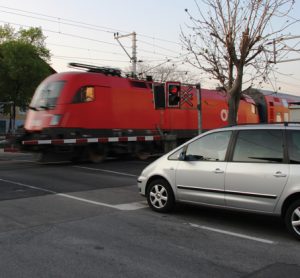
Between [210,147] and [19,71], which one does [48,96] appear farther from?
[19,71]

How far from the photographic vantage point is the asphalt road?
4934 mm

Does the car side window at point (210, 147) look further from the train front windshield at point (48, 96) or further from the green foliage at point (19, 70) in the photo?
the green foliage at point (19, 70)

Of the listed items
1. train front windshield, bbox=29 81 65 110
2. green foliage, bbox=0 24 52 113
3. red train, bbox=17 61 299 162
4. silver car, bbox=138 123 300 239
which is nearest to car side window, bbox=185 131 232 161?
silver car, bbox=138 123 300 239

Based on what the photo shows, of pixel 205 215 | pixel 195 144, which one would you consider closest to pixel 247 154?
pixel 195 144

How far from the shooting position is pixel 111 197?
31.0ft

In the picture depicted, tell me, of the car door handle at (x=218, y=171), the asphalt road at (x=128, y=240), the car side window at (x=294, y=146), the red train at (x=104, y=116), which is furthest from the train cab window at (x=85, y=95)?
the car side window at (x=294, y=146)

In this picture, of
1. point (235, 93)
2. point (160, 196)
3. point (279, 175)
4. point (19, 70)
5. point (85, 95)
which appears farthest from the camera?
point (19, 70)

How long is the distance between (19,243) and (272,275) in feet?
10.5

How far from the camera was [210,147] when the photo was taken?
733 centimetres

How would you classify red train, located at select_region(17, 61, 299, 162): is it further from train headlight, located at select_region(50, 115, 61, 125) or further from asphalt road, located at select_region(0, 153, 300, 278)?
asphalt road, located at select_region(0, 153, 300, 278)

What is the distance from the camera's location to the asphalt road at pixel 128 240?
16.2ft

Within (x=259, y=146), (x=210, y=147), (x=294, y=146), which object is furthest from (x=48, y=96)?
(x=294, y=146)

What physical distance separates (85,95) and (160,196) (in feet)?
32.3

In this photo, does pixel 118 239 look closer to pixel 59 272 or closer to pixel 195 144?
pixel 59 272
